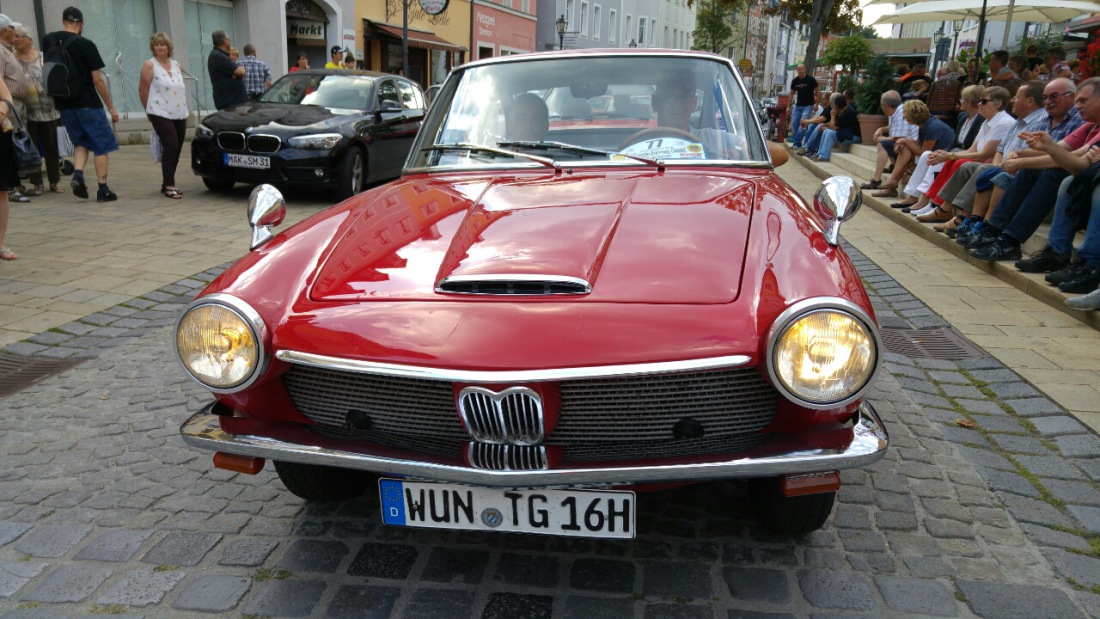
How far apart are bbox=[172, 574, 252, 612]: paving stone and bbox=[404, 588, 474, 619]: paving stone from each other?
0.50m

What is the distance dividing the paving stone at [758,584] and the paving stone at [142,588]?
165 cm

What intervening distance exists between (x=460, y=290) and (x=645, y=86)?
1779mm

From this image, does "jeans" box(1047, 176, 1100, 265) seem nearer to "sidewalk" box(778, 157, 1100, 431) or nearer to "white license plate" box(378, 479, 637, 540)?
"sidewalk" box(778, 157, 1100, 431)

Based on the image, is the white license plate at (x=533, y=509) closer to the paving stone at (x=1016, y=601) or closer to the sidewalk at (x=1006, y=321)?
the paving stone at (x=1016, y=601)

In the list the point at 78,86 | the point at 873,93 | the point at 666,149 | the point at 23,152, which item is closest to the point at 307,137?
the point at 78,86

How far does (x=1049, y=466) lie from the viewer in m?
3.33

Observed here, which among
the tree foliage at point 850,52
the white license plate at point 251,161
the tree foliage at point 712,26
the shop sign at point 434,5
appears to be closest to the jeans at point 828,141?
the white license plate at point 251,161

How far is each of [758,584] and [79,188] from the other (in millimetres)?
8685

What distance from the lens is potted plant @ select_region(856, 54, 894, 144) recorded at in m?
14.6

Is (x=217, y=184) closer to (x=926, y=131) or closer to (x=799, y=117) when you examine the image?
(x=926, y=131)

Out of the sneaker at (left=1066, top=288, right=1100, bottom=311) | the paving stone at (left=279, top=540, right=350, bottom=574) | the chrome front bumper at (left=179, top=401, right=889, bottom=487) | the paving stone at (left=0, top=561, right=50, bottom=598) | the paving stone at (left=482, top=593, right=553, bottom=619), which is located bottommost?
the paving stone at (left=0, top=561, right=50, bottom=598)

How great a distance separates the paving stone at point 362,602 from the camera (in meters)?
2.36

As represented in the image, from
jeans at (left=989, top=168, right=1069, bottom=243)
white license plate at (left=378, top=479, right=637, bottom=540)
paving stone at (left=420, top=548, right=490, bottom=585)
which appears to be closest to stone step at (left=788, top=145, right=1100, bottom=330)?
jeans at (left=989, top=168, right=1069, bottom=243)

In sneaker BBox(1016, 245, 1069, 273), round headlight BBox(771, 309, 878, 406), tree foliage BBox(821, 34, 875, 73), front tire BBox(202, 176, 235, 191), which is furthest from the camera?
tree foliage BBox(821, 34, 875, 73)
